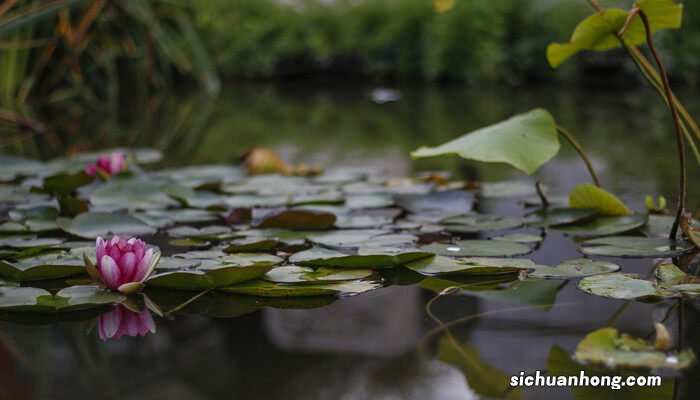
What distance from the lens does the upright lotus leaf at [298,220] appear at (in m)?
1.20

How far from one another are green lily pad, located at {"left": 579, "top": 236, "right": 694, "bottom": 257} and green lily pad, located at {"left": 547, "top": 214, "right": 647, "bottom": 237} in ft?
0.12

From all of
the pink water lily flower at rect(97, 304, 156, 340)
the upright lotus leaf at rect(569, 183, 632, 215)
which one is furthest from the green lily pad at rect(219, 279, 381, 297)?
the upright lotus leaf at rect(569, 183, 632, 215)

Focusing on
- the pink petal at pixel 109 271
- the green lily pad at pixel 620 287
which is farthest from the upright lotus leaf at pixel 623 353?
the pink petal at pixel 109 271

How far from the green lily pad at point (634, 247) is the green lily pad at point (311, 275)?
1.00ft

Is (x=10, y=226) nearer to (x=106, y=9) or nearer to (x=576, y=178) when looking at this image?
(x=576, y=178)

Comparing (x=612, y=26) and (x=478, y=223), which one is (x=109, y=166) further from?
(x=612, y=26)

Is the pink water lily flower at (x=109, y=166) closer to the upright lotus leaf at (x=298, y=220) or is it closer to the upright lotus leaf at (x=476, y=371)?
the upright lotus leaf at (x=298, y=220)

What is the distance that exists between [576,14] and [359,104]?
4.82 feet

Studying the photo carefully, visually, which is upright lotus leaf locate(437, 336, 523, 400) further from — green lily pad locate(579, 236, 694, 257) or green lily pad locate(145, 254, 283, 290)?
green lily pad locate(579, 236, 694, 257)

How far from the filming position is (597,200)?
1.23m

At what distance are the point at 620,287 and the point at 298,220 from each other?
0.50m

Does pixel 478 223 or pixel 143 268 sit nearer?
pixel 143 268

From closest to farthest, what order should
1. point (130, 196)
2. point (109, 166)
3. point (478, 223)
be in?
point (478, 223) → point (130, 196) → point (109, 166)

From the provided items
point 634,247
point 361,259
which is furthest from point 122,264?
point 634,247
